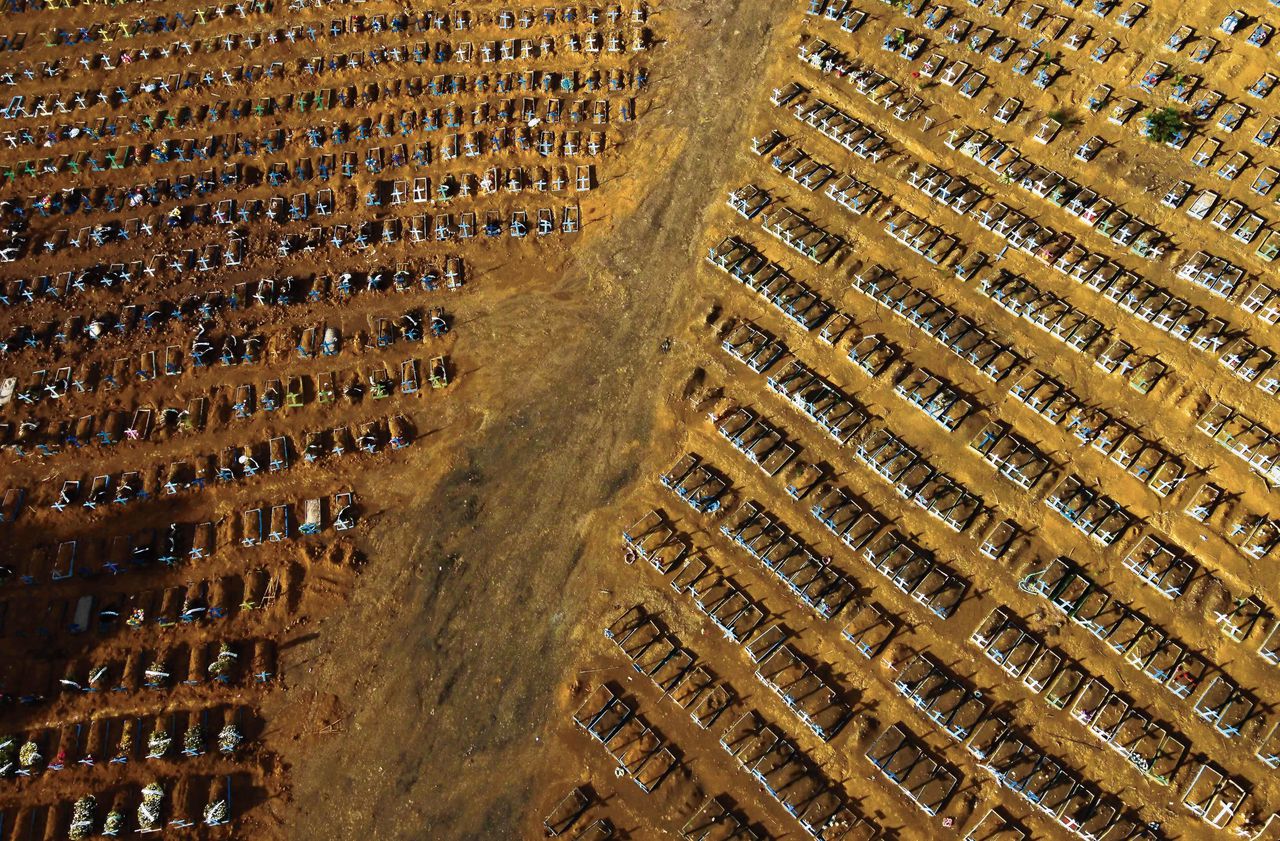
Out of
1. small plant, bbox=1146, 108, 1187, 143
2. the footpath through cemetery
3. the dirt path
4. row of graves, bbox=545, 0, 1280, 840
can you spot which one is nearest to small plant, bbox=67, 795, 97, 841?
the footpath through cemetery

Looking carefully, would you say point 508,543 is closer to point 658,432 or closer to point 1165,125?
point 658,432

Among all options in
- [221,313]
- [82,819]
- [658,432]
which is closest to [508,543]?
[658,432]

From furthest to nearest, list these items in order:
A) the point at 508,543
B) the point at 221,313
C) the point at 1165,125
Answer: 1. the point at 221,313
2. the point at 1165,125
3. the point at 508,543

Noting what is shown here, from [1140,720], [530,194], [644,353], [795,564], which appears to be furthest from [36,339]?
[1140,720]

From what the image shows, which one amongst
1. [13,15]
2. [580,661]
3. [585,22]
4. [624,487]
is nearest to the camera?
[580,661]

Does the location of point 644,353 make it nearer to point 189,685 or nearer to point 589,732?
point 589,732

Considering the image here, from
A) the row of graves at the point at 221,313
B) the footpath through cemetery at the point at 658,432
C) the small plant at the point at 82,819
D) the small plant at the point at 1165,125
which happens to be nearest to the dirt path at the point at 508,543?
the footpath through cemetery at the point at 658,432
